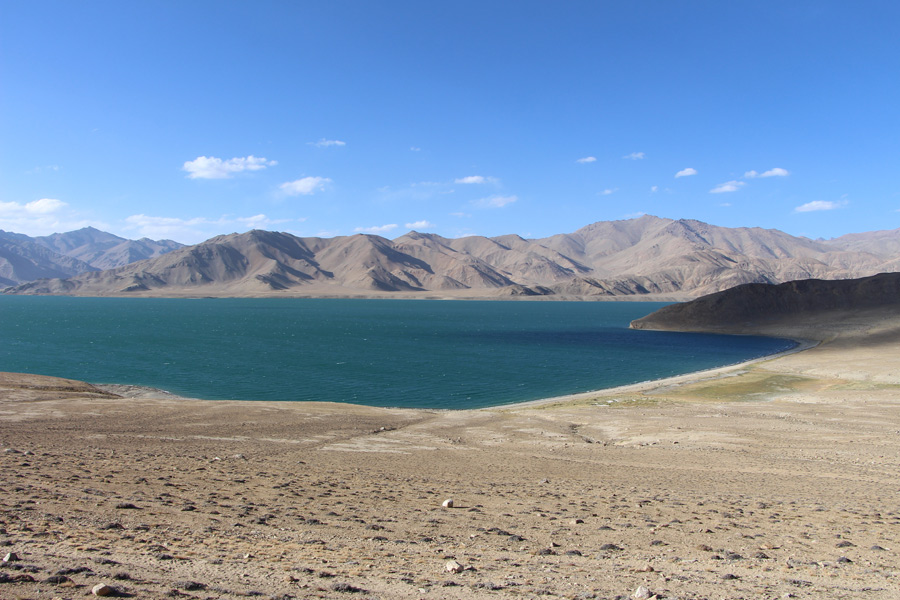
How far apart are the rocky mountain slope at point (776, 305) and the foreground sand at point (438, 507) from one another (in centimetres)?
10611

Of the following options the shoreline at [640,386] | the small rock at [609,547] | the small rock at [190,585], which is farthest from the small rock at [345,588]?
the shoreline at [640,386]

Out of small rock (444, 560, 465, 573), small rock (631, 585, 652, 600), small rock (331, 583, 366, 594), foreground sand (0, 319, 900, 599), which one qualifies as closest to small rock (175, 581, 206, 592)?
foreground sand (0, 319, 900, 599)

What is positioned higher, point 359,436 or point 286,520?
point 286,520

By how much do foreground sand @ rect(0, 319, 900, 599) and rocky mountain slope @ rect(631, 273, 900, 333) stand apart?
10611cm

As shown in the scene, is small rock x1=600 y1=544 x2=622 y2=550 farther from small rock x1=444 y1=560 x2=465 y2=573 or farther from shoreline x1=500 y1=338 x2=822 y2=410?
shoreline x1=500 y1=338 x2=822 y2=410

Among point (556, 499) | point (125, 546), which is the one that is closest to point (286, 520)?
point (125, 546)

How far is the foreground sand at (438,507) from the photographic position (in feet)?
26.0

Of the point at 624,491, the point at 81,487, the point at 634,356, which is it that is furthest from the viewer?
the point at 634,356

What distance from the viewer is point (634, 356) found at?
251 ft

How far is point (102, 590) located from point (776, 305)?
145m

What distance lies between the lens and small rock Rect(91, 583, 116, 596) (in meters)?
6.51

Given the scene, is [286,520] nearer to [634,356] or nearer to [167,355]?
[167,355]

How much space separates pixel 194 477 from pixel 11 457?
5650 mm

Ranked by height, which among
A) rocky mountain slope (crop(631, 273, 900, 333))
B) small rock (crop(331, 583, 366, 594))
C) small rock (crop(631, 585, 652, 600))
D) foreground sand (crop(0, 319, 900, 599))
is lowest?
foreground sand (crop(0, 319, 900, 599))
